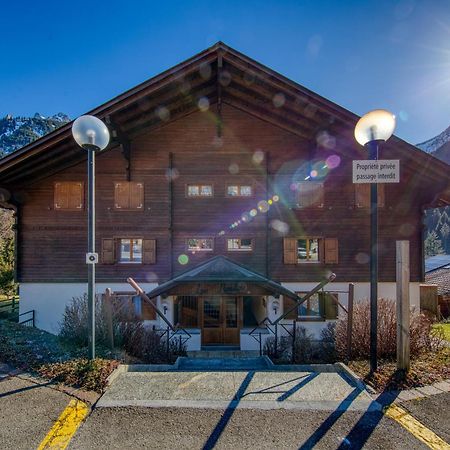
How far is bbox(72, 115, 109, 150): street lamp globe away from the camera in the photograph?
4.10 meters

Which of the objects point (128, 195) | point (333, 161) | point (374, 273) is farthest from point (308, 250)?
point (128, 195)

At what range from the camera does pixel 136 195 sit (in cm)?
1185

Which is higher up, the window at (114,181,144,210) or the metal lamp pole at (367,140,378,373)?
the window at (114,181,144,210)

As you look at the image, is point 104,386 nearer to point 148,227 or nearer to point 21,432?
point 21,432

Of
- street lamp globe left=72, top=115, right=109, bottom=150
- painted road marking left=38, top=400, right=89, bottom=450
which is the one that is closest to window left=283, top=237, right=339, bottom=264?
street lamp globe left=72, top=115, right=109, bottom=150

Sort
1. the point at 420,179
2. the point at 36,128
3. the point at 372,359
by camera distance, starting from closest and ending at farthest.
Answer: the point at 372,359 < the point at 420,179 < the point at 36,128

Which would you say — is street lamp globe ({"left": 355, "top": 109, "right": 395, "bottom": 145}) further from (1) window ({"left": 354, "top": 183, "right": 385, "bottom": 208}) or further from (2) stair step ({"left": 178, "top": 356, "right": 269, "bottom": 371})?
(1) window ({"left": 354, "top": 183, "right": 385, "bottom": 208})

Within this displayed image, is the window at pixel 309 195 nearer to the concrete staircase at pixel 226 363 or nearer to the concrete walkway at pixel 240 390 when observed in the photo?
the concrete staircase at pixel 226 363

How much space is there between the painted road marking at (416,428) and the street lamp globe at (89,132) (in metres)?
4.99

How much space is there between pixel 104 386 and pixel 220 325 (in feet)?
28.8

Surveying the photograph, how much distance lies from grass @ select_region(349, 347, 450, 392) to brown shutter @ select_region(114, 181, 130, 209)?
1020 centimetres

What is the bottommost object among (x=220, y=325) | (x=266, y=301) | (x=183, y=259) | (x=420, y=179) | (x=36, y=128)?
(x=220, y=325)

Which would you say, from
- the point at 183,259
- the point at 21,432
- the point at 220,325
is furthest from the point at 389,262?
the point at 21,432

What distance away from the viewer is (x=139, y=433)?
2.66 m
